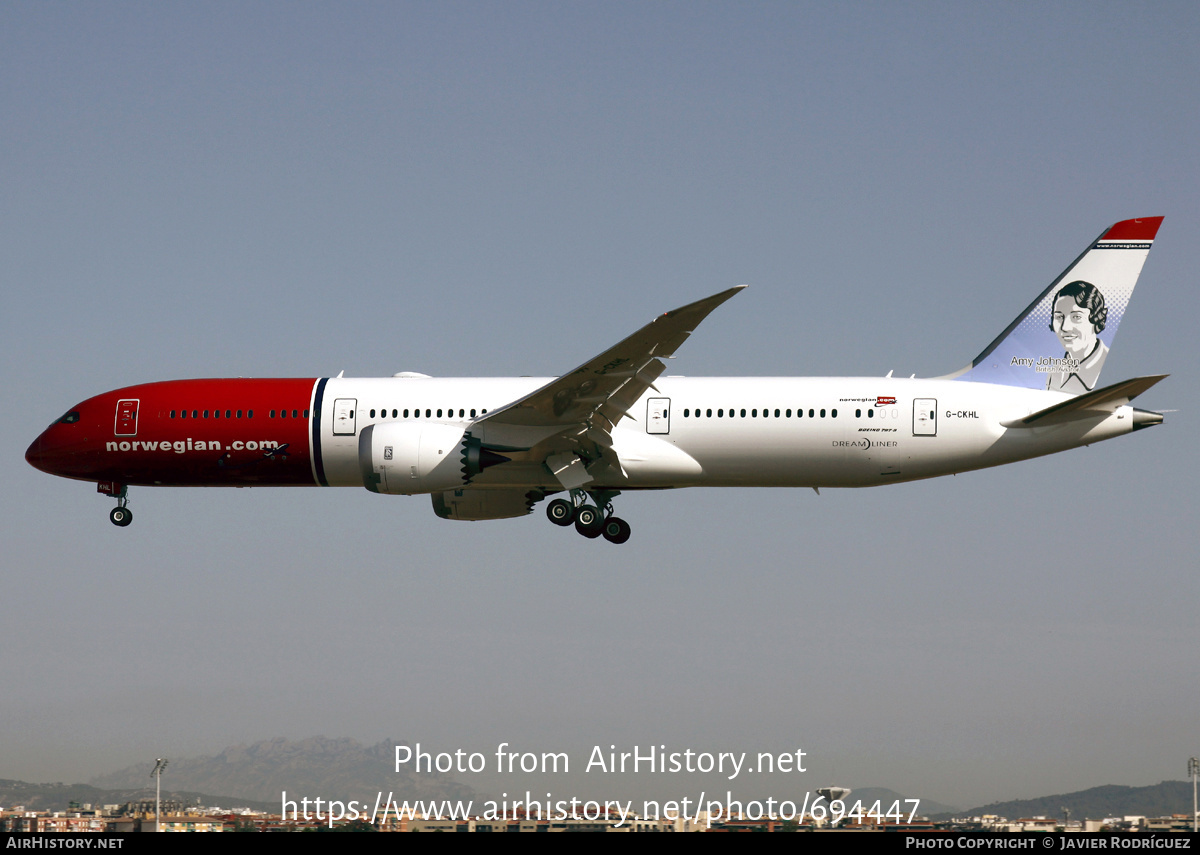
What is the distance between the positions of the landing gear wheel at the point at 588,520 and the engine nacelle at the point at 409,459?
3.62 meters

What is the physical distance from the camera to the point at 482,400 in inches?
1251

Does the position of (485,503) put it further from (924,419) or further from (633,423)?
(924,419)

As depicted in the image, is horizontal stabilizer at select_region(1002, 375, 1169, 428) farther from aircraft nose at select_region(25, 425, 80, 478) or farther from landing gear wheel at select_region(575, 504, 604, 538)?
aircraft nose at select_region(25, 425, 80, 478)

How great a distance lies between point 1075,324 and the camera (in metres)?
32.3

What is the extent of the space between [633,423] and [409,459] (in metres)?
5.32

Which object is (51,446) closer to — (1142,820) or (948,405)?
(948,405)

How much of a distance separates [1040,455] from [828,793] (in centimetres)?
948

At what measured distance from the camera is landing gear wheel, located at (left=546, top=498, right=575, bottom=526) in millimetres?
32312

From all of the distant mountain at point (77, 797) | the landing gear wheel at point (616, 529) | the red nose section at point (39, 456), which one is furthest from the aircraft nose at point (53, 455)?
the landing gear wheel at point (616, 529)

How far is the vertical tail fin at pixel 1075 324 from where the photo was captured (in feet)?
105

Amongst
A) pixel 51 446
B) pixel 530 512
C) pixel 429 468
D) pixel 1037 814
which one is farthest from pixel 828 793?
pixel 51 446

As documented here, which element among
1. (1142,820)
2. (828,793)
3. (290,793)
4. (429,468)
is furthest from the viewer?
(1142,820)

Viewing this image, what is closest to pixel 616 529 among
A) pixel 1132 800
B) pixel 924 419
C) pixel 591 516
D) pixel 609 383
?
pixel 591 516

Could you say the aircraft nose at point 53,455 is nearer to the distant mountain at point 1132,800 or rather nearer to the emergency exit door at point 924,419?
the emergency exit door at point 924,419
